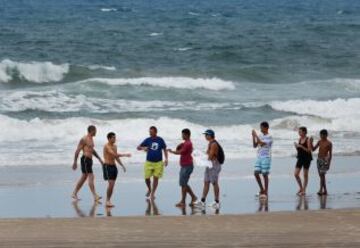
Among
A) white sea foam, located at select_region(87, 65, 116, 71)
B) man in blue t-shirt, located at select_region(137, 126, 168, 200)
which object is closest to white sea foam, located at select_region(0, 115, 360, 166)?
man in blue t-shirt, located at select_region(137, 126, 168, 200)

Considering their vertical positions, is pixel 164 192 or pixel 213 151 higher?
pixel 213 151

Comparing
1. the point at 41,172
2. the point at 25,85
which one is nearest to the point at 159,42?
the point at 25,85

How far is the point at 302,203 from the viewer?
19719 millimetres

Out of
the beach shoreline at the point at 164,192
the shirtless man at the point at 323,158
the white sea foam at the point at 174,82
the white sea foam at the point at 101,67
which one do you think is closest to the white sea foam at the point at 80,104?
the white sea foam at the point at 174,82

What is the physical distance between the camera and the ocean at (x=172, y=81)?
30.4 metres

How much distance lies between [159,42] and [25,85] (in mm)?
16257

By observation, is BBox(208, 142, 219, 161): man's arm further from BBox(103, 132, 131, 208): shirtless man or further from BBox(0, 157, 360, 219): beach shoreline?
BBox(103, 132, 131, 208): shirtless man

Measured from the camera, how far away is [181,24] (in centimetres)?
7175

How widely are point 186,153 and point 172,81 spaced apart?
23.0 meters

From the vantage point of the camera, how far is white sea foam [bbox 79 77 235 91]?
136ft

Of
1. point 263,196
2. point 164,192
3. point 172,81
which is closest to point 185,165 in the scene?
point 164,192

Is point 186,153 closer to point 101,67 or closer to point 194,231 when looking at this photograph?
point 194,231

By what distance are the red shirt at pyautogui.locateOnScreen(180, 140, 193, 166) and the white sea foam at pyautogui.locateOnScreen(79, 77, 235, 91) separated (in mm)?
A: 21598

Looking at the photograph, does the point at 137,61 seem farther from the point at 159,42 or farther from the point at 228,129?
the point at 228,129
